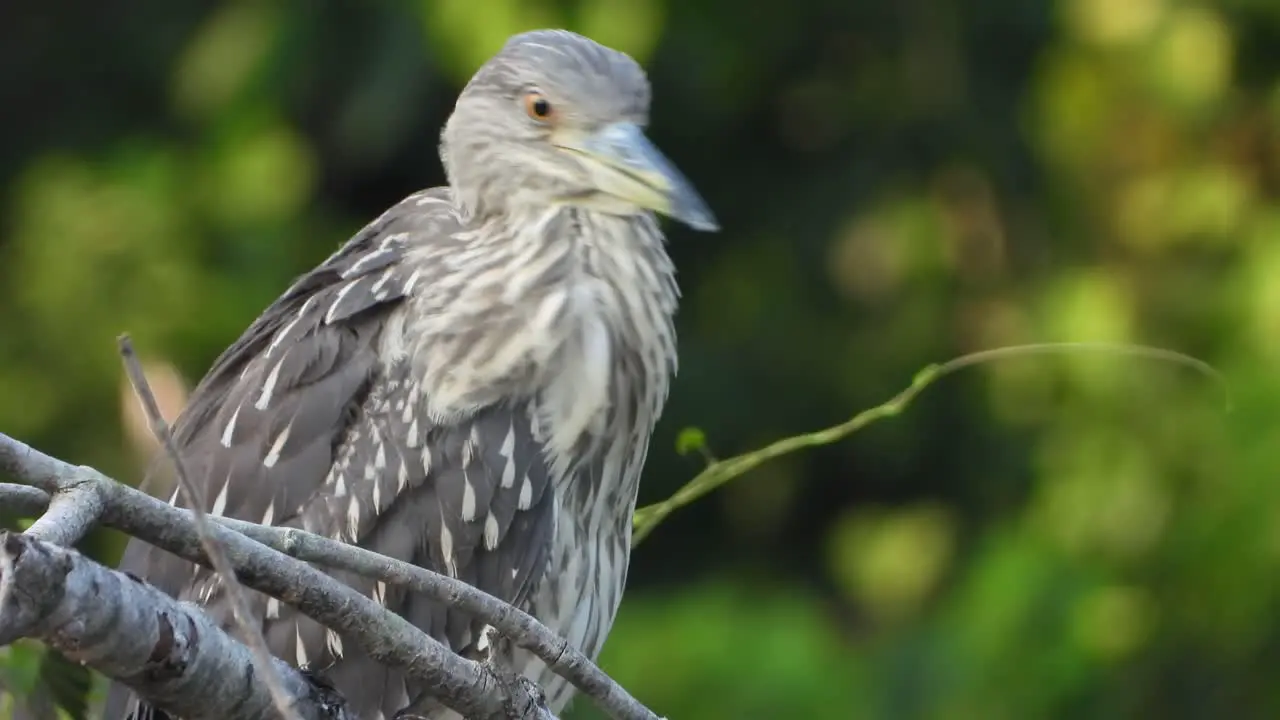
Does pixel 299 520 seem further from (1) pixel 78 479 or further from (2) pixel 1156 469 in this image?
(2) pixel 1156 469

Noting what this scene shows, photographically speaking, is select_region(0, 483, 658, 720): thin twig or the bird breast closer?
select_region(0, 483, 658, 720): thin twig

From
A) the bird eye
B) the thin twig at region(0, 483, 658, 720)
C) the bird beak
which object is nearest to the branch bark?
the thin twig at region(0, 483, 658, 720)

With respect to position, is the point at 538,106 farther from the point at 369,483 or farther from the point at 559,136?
the point at 369,483

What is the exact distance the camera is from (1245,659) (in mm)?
4996

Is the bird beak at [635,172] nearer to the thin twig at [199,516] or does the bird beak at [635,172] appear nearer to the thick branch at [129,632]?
the thick branch at [129,632]

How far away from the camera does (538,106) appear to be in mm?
3021

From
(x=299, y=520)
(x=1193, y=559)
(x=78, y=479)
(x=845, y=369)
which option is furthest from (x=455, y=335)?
(x=845, y=369)

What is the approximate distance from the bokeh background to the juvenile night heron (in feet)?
4.49

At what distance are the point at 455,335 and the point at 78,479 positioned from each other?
51.9 inches

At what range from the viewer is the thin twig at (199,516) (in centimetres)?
A: 143

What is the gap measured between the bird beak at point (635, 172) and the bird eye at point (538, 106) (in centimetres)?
4

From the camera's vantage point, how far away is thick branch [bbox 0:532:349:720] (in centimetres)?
151

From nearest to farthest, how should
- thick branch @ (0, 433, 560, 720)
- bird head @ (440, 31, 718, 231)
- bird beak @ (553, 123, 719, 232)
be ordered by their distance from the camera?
thick branch @ (0, 433, 560, 720) < bird beak @ (553, 123, 719, 232) < bird head @ (440, 31, 718, 231)

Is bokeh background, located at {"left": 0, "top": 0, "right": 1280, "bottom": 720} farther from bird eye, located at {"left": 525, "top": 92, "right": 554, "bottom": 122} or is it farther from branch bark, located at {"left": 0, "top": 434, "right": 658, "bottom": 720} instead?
branch bark, located at {"left": 0, "top": 434, "right": 658, "bottom": 720}
